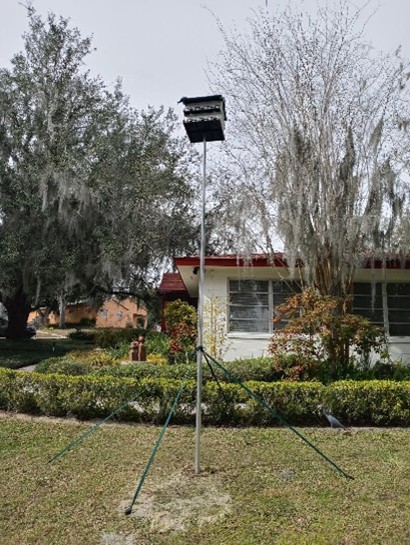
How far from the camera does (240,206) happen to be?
28.6 ft

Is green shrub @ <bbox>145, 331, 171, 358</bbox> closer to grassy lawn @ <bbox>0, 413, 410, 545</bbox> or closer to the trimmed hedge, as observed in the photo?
the trimmed hedge

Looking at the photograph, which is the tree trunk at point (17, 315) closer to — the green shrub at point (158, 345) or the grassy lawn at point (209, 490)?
the green shrub at point (158, 345)

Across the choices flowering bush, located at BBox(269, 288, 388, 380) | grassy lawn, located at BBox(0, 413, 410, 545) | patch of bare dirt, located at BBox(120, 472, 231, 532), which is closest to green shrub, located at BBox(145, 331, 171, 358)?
flowering bush, located at BBox(269, 288, 388, 380)

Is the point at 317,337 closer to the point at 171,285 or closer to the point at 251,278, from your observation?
the point at 251,278

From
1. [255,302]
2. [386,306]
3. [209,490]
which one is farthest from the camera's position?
[386,306]

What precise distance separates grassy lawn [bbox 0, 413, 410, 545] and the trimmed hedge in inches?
16.2

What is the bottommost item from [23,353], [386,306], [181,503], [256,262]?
[23,353]

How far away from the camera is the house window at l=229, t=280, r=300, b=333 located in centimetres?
994

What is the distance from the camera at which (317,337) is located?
311 inches

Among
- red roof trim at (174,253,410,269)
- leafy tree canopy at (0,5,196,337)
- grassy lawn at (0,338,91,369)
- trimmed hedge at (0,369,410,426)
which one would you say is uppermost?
leafy tree canopy at (0,5,196,337)

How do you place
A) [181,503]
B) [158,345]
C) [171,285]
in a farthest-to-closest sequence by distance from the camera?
[171,285]
[158,345]
[181,503]

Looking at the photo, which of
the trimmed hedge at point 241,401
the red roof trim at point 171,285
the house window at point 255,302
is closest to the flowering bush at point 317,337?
the trimmed hedge at point 241,401

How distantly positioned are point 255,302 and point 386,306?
2.96 meters

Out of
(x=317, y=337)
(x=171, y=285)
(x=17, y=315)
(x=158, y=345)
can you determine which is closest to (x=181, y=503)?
(x=317, y=337)
